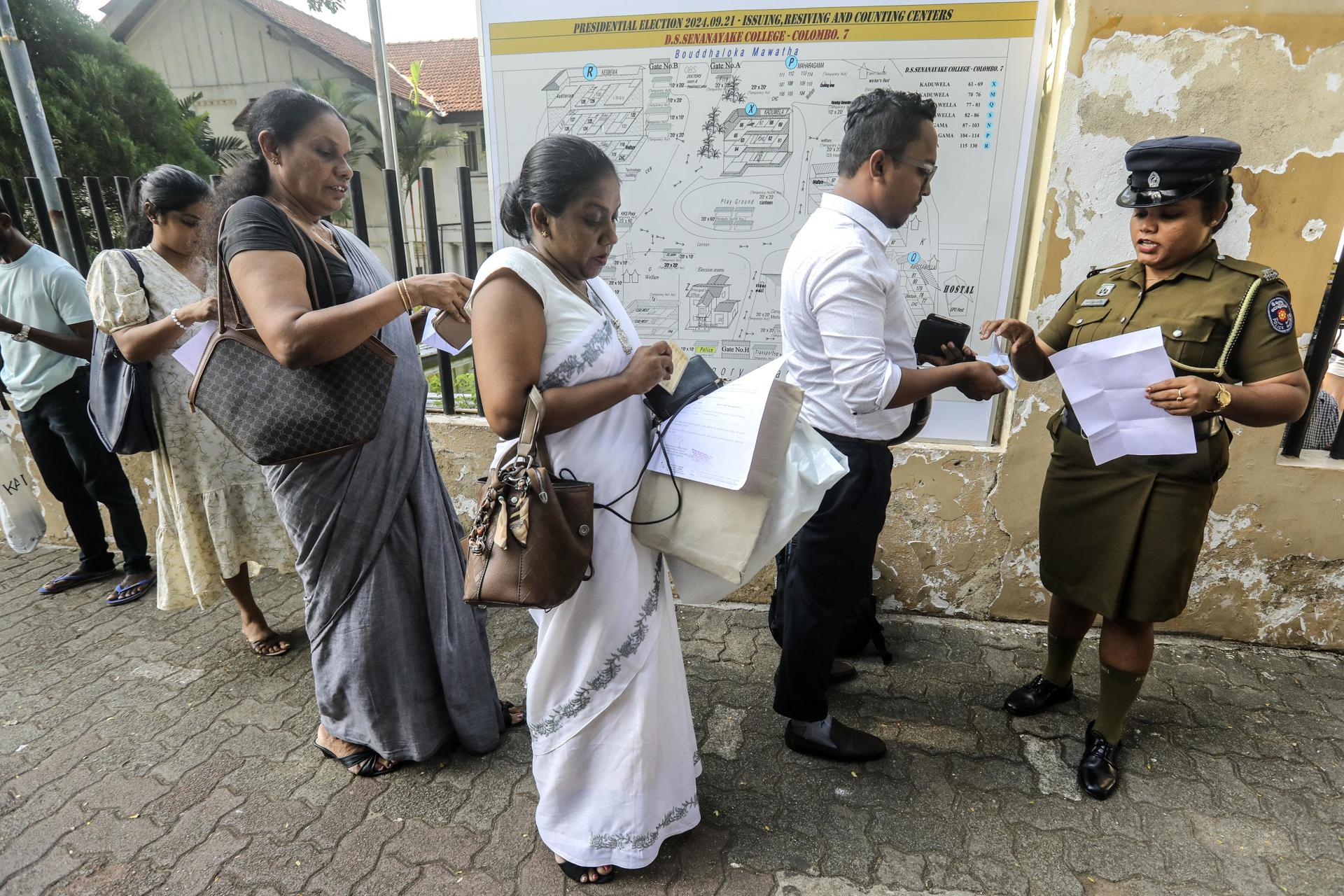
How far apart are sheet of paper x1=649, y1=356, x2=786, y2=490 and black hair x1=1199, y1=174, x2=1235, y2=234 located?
1.26m

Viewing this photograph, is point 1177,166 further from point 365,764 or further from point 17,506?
point 17,506

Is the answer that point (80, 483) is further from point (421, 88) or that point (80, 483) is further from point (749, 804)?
point (421, 88)

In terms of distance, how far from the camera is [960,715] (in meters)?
2.50

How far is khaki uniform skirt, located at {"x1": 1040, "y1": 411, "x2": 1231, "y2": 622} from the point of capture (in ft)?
6.57

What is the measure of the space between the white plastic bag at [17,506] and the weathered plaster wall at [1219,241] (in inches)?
135

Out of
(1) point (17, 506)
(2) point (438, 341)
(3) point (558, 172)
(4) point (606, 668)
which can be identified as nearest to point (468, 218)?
(2) point (438, 341)

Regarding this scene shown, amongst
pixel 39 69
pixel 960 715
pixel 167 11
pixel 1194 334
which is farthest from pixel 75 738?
pixel 167 11

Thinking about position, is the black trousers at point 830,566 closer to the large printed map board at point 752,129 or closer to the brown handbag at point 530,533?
the brown handbag at point 530,533

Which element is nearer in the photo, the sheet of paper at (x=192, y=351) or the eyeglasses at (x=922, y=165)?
the eyeglasses at (x=922, y=165)

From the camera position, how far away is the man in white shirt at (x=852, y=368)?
1.80m

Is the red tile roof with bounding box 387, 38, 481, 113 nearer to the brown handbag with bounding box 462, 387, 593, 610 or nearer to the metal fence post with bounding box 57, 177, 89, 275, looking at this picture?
the metal fence post with bounding box 57, 177, 89, 275

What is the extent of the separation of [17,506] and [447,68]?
25249 mm

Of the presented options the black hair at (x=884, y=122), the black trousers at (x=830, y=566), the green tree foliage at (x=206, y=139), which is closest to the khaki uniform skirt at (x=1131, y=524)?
the black trousers at (x=830, y=566)

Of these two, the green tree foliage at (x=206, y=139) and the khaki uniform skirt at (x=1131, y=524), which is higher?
the green tree foliage at (x=206, y=139)
